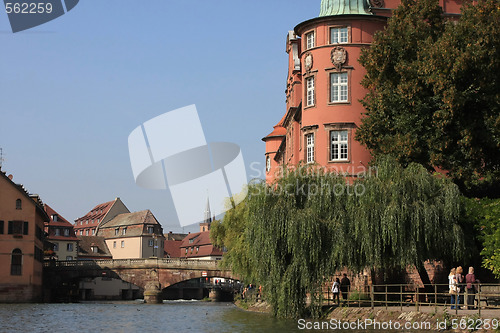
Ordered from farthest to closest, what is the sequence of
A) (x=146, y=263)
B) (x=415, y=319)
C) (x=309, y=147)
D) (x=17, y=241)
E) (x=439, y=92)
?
(x=146, y=263) → (x=17, y=241) → (x=309, y=147) → (x=439, y=92) → (x=415, y=319)

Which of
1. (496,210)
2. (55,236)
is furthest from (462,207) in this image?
(55,236)

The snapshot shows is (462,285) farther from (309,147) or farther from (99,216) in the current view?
(99,216)

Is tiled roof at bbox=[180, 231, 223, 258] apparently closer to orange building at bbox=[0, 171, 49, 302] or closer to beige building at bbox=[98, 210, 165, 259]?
beige building at bbox=[98, 210, 165, 259]

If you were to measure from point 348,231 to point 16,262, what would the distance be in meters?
46.5

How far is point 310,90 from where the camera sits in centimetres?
4575

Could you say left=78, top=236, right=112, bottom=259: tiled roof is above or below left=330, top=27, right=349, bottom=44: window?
below

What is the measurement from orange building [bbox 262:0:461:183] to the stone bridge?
37.3 metres

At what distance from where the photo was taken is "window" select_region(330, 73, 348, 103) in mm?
44250

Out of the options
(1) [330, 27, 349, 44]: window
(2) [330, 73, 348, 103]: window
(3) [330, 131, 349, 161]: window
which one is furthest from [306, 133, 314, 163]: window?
(1) [330, 27, 349, 44]: window

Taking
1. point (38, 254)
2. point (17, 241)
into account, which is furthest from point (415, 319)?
point (38, 254)

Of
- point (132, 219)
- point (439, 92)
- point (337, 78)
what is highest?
point (337, 78)

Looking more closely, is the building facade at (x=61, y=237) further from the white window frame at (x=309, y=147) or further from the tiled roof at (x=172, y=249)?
the white window frame at (x=309, y=147)

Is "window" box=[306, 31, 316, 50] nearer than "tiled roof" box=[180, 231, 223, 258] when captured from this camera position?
Yes

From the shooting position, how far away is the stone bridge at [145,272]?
264 ft
